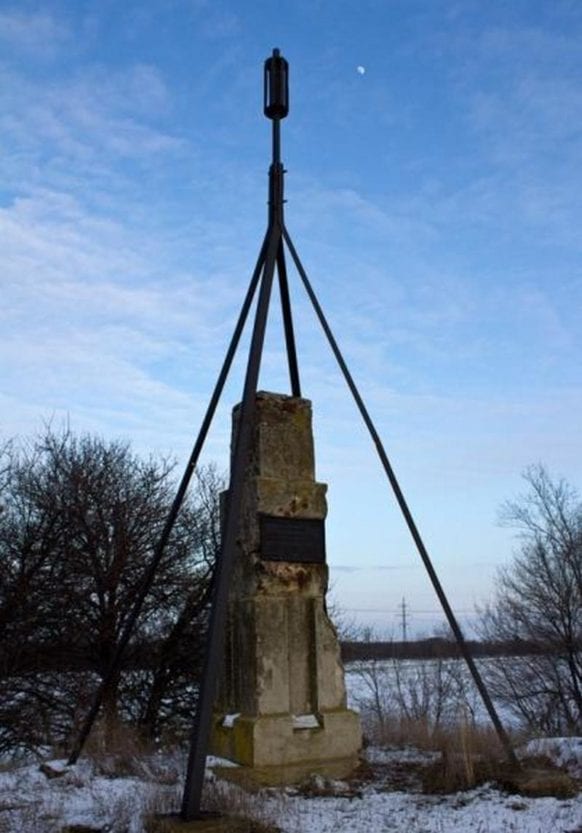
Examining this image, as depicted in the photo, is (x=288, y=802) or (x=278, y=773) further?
(x=278, y=773)

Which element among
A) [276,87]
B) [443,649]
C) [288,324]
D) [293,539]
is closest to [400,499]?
[293,539]

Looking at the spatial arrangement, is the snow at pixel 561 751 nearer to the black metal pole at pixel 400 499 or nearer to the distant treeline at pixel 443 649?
the black metal pole at pixel 400 499

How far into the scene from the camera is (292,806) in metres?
5.40

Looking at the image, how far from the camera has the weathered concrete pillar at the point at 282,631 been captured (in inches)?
254

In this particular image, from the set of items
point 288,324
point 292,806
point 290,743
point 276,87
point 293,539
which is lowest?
point 292,806

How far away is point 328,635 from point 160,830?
275 cm

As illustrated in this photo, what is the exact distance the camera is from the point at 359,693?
107 feet

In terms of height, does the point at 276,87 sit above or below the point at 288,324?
above

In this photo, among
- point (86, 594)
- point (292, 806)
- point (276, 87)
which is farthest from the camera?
point (86, 594)

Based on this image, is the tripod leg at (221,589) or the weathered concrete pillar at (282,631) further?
the weathered concrete pillar at (282,631)

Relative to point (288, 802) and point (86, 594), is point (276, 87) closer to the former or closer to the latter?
point (288, 802)

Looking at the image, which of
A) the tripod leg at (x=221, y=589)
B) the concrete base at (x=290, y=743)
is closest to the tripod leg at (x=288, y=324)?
the tripod leg at (x=221, y=589)

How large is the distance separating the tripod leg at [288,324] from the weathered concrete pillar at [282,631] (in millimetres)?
610

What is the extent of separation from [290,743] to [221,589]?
174cm
